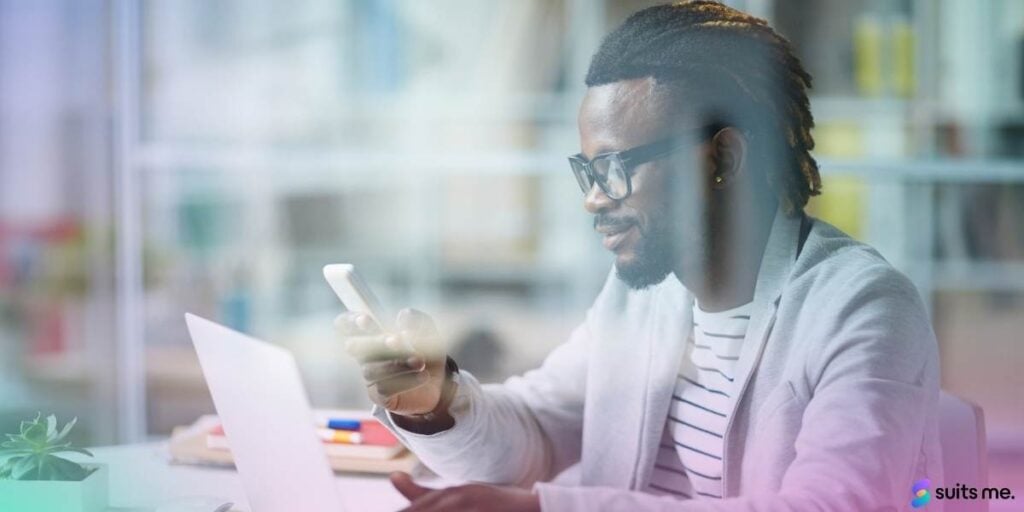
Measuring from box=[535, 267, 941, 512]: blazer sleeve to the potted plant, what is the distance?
0.57 m

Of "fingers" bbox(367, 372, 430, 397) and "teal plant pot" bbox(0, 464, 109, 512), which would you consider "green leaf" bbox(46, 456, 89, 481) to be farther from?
"fingers" bbox(367, 372, 430, 397)

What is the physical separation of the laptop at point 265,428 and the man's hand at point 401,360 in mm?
102

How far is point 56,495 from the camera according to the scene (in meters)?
1.23

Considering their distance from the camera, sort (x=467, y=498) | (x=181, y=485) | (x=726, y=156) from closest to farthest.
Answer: (x=467, y=498), (x=726, y=156), (x=181, y=485)

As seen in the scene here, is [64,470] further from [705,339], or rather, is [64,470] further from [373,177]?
[705,339]

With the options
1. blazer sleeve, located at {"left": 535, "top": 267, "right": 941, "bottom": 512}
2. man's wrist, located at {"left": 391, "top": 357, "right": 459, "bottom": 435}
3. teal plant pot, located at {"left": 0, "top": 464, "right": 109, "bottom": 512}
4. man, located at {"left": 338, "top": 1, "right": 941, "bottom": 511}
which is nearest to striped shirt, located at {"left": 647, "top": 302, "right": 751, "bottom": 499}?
man, located at {"left": 338, "top": 1, "right": 941, "bottom": 511}

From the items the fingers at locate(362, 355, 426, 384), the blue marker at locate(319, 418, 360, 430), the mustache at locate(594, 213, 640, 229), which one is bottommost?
Answer: the blue marker at locate(319, 418, 360, 430)

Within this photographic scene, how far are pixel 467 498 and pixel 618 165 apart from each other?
1.54 ft

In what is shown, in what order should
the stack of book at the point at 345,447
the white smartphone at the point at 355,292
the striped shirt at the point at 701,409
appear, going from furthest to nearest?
the stack of book at the point at 345,447 → the striped shirt at the point at 701,409 → the white smartphone at the point at 355,292

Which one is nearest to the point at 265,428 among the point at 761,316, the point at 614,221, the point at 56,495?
the point at 56,495

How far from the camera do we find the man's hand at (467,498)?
3.51ft

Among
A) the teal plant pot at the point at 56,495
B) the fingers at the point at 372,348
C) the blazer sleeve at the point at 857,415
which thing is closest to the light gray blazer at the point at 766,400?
the blazer sleeve at the point at 857,415

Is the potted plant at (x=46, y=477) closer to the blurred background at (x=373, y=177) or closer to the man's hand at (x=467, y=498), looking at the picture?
the blurred background at (x=373, y=177)

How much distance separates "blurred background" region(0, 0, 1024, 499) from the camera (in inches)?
56.6
